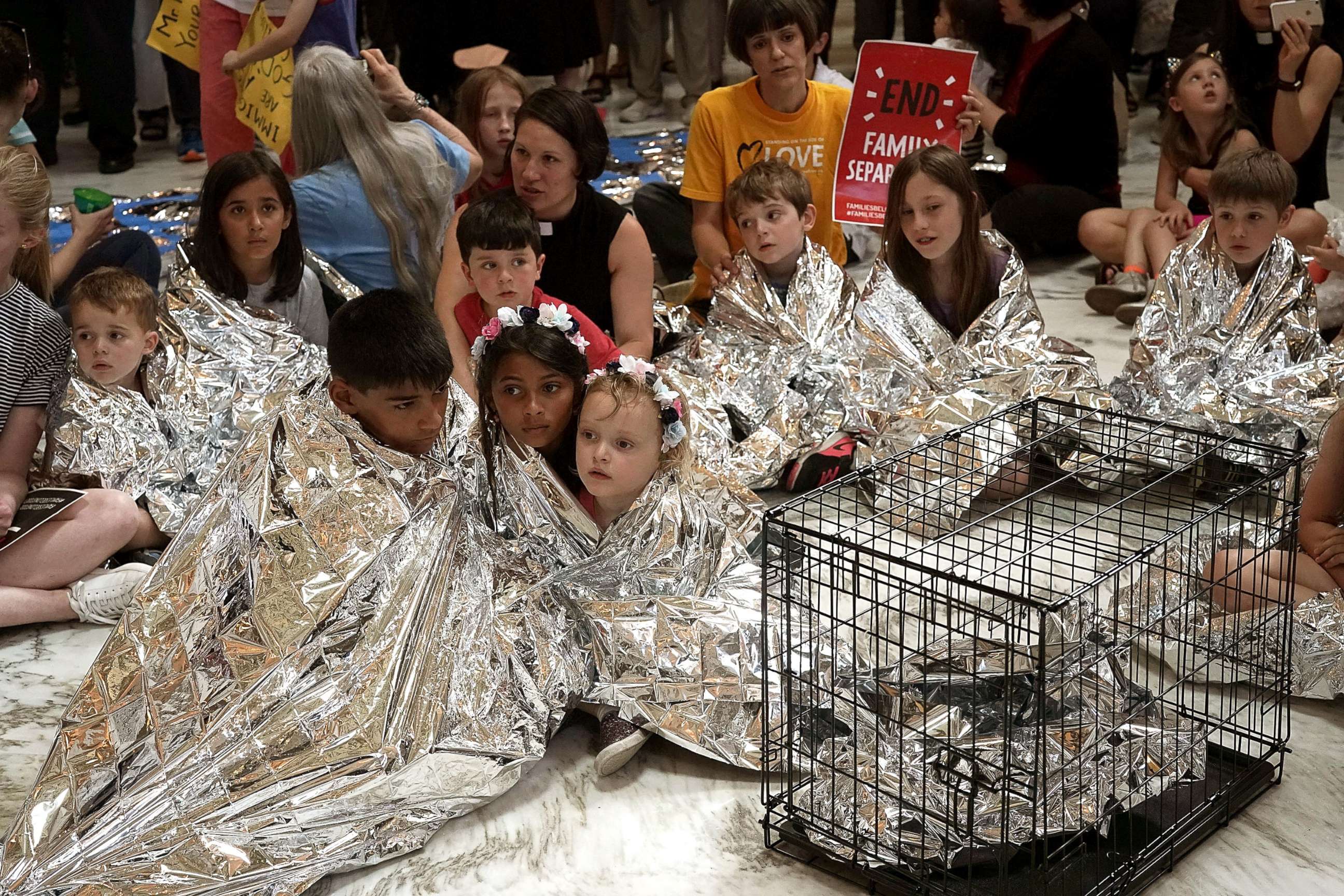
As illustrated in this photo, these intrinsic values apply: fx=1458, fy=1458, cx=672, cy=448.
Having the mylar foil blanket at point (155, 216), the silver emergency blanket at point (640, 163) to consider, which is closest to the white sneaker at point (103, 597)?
the mylar foil blanket at point (155, 216)

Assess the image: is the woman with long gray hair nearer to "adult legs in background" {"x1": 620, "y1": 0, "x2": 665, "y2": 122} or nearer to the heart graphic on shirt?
the heart graphic on shirt

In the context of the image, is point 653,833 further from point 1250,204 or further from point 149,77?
point 149,77

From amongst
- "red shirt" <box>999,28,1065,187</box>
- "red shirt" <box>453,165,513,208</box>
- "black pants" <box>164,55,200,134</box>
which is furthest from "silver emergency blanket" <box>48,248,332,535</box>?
"black pants" <box>164,55,200,134</box>

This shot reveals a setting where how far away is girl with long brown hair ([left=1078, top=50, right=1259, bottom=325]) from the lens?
4.34 m

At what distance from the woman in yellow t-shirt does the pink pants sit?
121 cm

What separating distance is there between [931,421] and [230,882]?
5.90 feet

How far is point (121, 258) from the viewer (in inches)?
143

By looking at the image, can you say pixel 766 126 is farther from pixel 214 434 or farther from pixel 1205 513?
pixel 1205 513

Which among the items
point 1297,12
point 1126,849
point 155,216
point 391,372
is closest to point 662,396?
point 391,372

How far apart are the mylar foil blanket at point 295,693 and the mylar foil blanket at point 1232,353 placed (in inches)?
64.3

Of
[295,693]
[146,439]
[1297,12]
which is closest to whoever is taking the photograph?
[295,693]

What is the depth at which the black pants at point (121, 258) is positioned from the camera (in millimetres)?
3541

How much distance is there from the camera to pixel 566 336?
260cm

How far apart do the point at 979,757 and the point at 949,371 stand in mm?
1351
